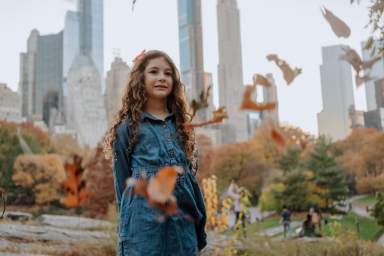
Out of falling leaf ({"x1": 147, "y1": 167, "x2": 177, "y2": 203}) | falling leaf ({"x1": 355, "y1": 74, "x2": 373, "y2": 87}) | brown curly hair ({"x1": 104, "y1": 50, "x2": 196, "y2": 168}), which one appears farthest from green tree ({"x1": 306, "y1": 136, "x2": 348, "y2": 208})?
falling leaf ({"x1": 147, "y1": 167, "x2": 177, "y2": 203})

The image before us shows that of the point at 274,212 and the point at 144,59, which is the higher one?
the point at 144,59

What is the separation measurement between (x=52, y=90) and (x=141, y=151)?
36.8 m

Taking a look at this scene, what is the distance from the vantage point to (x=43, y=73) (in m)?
35.7

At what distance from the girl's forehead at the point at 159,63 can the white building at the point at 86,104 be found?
19.2 metres

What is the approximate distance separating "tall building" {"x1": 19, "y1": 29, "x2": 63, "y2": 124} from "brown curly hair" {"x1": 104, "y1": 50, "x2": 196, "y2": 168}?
101 ft

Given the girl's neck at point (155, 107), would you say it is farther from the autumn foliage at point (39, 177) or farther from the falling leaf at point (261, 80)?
the autumn foliage at point (39, 177)

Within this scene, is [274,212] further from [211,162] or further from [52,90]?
[52,90]

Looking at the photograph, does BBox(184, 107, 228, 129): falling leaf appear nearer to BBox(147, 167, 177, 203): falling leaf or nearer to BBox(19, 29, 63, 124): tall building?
BBox(147, 167, 177, 203): falling leaf

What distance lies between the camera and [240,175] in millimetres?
14531

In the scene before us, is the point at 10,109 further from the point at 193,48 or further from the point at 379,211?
the point at 193,48

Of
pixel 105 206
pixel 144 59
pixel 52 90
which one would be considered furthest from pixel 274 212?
pixel 52 90

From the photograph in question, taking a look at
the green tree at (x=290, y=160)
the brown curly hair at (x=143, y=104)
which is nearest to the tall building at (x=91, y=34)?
the green tree at (x=290, y=160)

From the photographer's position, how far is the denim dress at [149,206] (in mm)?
944

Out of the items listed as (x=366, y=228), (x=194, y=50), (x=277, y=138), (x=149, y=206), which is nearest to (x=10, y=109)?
(x=366, y=228)
